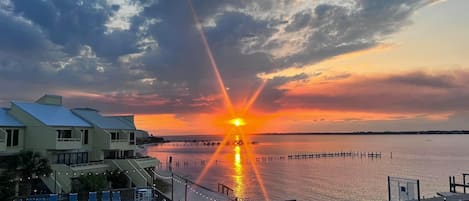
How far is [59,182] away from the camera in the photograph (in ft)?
93.5

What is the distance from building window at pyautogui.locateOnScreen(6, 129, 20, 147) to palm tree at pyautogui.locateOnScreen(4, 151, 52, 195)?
2225 mm

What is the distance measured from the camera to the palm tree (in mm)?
25969

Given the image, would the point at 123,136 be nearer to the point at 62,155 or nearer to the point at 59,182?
the point at 62,155

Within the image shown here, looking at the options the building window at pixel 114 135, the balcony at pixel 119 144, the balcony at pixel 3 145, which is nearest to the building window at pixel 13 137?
the balcony at pixel 3 145

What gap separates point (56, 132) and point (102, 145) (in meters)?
5.53

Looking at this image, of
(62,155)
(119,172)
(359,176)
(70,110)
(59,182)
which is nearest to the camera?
(59,182)

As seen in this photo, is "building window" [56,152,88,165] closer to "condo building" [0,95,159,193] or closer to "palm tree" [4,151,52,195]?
"condo building" [0,95,159,193]

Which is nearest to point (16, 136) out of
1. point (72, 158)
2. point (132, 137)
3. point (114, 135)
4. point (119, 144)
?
point (72, 158)

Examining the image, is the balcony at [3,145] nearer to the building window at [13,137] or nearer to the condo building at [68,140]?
the condo building at [68,140]

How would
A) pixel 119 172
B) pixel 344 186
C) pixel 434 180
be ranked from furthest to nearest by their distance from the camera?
pixel 434 180 → pixel 344 186 → pixel 119 172

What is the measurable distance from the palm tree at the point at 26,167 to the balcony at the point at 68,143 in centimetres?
300

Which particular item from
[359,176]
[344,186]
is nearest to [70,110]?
[344,186]

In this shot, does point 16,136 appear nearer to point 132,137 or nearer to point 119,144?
point 119,144

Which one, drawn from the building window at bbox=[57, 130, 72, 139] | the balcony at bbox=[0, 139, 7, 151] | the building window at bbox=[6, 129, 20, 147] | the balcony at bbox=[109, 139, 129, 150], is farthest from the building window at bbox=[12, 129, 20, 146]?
the balcony at bbox=[109, 139, 129, 150]
